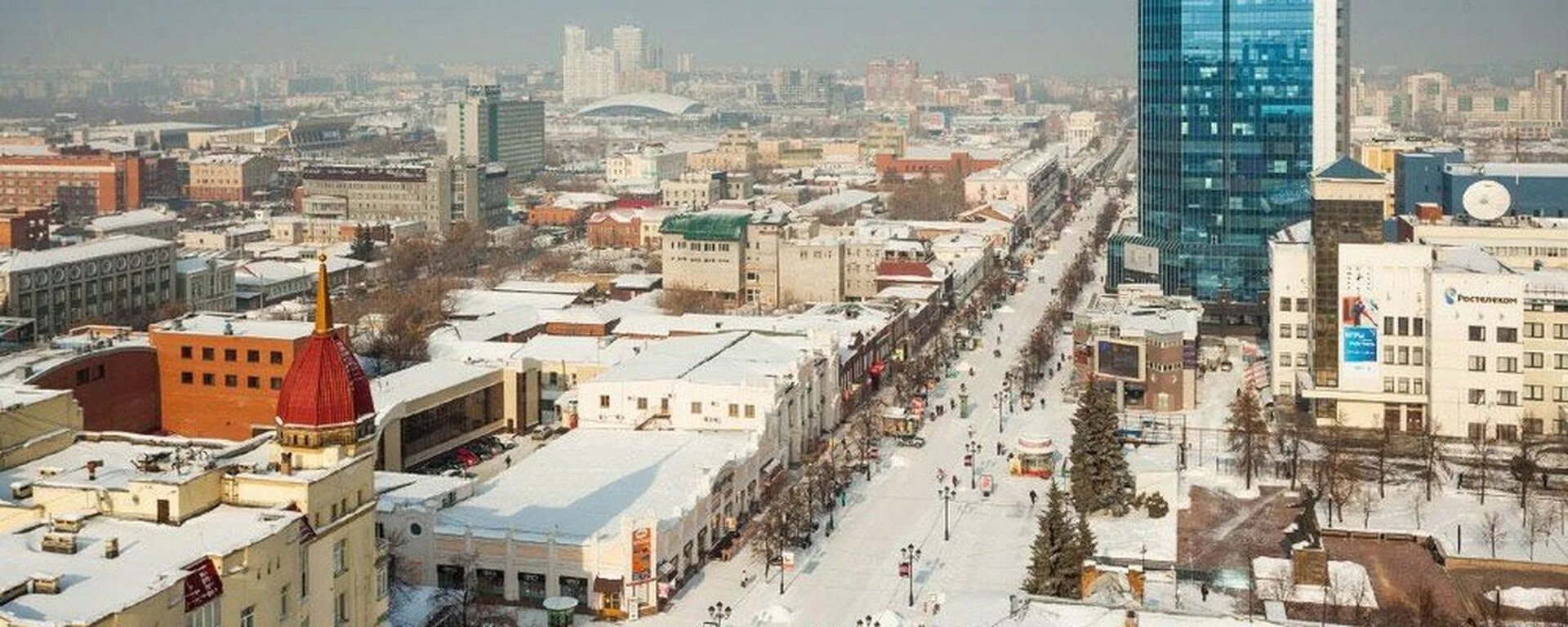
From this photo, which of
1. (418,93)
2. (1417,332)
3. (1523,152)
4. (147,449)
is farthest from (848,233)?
(418,93)

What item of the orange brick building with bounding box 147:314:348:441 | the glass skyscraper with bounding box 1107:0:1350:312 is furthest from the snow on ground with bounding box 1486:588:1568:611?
the glass skyscraper with bounding box 1107:0:1350:312

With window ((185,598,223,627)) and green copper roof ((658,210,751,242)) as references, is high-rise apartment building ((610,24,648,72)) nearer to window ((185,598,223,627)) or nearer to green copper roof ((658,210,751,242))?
green copper roof ((658,210,751,242))

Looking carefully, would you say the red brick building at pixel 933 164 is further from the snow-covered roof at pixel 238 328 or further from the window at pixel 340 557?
the window at pixel 340 557

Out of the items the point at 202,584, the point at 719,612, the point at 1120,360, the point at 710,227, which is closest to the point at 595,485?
the point at 719,612

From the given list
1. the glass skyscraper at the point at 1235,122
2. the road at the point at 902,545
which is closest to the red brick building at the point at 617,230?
the glass skyscraper at the point at 1235,122

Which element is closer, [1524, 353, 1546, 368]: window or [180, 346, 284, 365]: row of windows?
[180, 346, 284, 365]: row of windows

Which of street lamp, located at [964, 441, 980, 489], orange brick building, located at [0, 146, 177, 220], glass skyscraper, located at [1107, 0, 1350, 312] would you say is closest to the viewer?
street lamp, located at [964, 441, 980, 489]

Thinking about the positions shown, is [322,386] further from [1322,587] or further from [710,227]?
[710,227]
